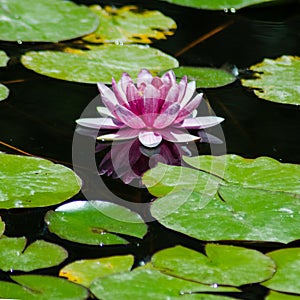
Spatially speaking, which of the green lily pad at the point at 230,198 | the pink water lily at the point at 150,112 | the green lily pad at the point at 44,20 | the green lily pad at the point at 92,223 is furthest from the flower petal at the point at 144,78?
the green lily pad at the point at 44,20

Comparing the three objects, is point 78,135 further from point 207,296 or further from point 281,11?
point 281,11

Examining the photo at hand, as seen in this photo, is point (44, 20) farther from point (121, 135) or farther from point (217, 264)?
point (217, 264)

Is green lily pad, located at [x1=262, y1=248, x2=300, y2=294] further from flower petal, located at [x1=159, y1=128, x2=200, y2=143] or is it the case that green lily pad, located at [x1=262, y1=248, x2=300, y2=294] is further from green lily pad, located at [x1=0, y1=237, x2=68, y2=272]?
flower petal, located at [x1=159, y1=128, x2=200, y2=143]

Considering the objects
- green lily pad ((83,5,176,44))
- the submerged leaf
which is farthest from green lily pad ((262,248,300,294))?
the submerged leaf

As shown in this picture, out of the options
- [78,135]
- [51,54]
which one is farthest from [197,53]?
[78,135]

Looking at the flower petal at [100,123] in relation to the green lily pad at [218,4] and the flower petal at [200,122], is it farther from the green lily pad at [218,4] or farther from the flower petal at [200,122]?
the green lily pad at [218,4]
